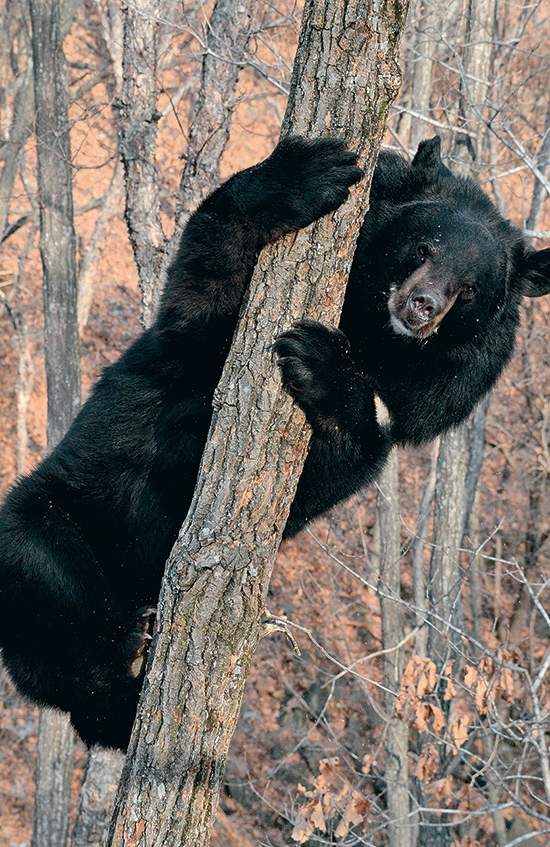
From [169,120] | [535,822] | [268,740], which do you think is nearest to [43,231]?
[268,740]

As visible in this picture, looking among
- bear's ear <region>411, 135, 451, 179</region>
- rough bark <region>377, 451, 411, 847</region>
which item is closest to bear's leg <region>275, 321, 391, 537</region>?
bear's ear <region>411, 135, 451, 179</region>

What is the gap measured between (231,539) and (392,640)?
8.32 metres

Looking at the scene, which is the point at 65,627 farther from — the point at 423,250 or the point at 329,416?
the point at 423,250

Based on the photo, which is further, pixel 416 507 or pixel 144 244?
pixel 416 507

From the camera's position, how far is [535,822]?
12.3 meters

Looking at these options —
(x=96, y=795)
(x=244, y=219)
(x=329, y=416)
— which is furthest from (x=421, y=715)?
(x=244, y=219)

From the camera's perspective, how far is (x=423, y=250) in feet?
14.3

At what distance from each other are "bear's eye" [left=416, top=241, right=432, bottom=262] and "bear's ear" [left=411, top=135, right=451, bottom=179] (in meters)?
0.37

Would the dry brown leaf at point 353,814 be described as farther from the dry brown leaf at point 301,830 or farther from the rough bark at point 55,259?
the rough bark at point 55,259

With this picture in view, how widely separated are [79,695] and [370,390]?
1.97 meters

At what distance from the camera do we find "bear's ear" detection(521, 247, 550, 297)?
4531 millimetres

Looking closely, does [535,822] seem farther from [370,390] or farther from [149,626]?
[370,390]

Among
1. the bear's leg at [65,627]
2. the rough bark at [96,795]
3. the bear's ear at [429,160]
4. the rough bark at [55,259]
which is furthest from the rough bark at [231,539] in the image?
the rough bark at [55,259]

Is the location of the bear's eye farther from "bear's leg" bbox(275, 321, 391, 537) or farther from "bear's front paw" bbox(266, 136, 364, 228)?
"bear's front paw" bbox(266, 136, 364, 228)
